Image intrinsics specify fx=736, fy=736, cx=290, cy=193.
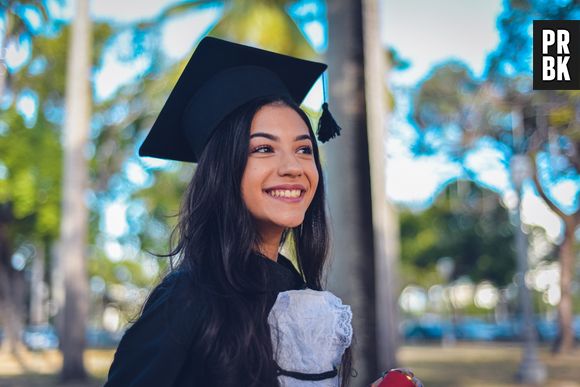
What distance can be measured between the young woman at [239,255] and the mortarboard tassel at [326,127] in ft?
0.96

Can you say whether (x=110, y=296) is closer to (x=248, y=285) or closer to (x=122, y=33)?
(x=122, y=33)

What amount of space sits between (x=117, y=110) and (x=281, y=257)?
2200cm

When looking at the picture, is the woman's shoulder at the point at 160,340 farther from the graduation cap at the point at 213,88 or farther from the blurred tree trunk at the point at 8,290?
the blurred tree trunk at the point at 8,290

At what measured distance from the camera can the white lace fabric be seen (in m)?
1.81

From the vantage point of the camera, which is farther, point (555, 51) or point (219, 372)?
point (555, 51)

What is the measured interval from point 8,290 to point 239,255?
83.0 ft

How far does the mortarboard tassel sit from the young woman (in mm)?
292

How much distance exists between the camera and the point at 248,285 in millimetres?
1787

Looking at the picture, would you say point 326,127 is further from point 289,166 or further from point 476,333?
point 476,333

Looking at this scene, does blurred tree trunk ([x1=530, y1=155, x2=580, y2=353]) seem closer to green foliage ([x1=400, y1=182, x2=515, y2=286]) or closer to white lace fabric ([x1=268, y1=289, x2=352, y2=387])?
green foliage ([x1=400, y1=182, x2=515, y2=286])

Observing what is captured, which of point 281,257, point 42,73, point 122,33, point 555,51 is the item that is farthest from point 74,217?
point 281,257

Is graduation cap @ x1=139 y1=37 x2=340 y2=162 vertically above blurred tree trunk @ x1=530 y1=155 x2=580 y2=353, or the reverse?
graduation cap @ x1=139 y1=37 x2=340 y2=162

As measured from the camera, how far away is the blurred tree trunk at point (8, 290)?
23562mm

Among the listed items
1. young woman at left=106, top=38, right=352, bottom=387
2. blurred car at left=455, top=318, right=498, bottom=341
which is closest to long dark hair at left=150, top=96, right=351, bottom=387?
young woman at left=106, top=38, right=352, bottom=387
